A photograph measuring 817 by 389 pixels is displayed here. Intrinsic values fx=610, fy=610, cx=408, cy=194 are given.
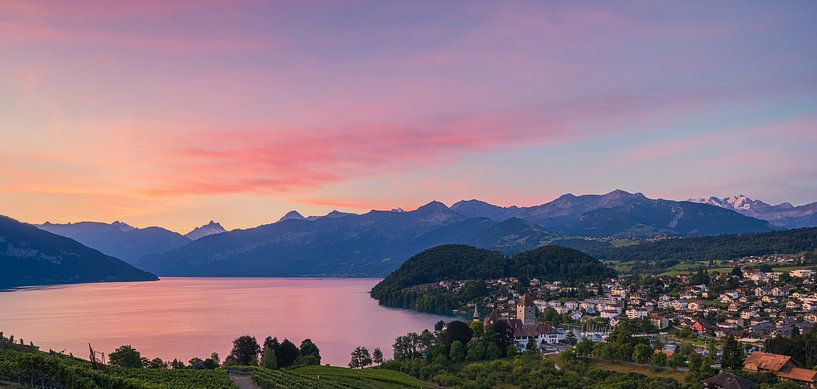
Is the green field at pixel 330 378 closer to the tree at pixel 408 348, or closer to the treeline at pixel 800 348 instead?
the tree at pixel 408 348

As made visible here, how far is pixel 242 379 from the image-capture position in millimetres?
32562

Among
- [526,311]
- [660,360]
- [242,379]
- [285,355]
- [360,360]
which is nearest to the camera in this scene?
[242,379]

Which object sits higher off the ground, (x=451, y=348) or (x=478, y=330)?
(x=478, y=330)

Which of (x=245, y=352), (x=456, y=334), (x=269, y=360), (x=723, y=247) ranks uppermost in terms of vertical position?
(x=723, y=247)

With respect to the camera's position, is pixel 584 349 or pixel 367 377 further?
pixel 584 349

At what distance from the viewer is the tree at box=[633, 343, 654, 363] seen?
134ft

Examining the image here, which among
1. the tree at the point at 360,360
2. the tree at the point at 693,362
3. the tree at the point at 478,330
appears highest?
the tree at the point at 478,330

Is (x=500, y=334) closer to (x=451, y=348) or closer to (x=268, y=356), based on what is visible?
(x=451, y=348)

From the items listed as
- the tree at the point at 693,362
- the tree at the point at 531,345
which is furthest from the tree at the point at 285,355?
the tree at the point at 693,362

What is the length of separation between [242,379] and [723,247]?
13122 cm

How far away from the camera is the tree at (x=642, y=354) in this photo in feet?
134

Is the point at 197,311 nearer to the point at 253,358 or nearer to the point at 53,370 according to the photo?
the point at 253,358

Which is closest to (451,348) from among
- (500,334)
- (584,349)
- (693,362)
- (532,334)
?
(500,334)

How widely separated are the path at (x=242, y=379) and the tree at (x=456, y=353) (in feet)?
59.4
